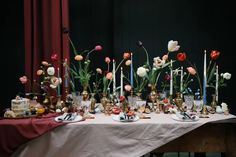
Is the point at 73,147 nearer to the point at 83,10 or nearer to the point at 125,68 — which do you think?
the point at 125,68

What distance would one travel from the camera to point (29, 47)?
226 centimetres

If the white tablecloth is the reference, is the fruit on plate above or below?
above

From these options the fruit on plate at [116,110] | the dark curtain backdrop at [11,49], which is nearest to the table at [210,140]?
the fruit on plate at [116,110]

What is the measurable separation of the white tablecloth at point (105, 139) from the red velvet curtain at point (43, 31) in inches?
34.0

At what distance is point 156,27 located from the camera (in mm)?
2582

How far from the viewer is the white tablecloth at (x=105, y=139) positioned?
1439 millimetres

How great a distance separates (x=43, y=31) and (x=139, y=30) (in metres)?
0.97

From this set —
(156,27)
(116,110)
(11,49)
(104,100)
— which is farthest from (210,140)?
(11,49)

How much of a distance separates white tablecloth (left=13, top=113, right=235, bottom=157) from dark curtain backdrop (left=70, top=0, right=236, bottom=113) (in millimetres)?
1181

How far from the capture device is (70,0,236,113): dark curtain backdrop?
2512mm

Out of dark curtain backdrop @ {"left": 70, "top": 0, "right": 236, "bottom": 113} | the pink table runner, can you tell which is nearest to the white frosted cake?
the pink table runner

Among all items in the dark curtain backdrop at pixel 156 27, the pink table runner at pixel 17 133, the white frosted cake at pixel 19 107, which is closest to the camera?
the pink table runner at pixel 17 133

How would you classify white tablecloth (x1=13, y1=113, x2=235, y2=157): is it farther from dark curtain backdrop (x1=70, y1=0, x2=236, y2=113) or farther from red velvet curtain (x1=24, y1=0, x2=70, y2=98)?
dark curtain backdrop (x1=70, y1=0, x2=236, y2=113)

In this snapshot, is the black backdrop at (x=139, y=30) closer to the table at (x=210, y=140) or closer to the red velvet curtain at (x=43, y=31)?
the red velvet curtain at (x=43, y=31)
